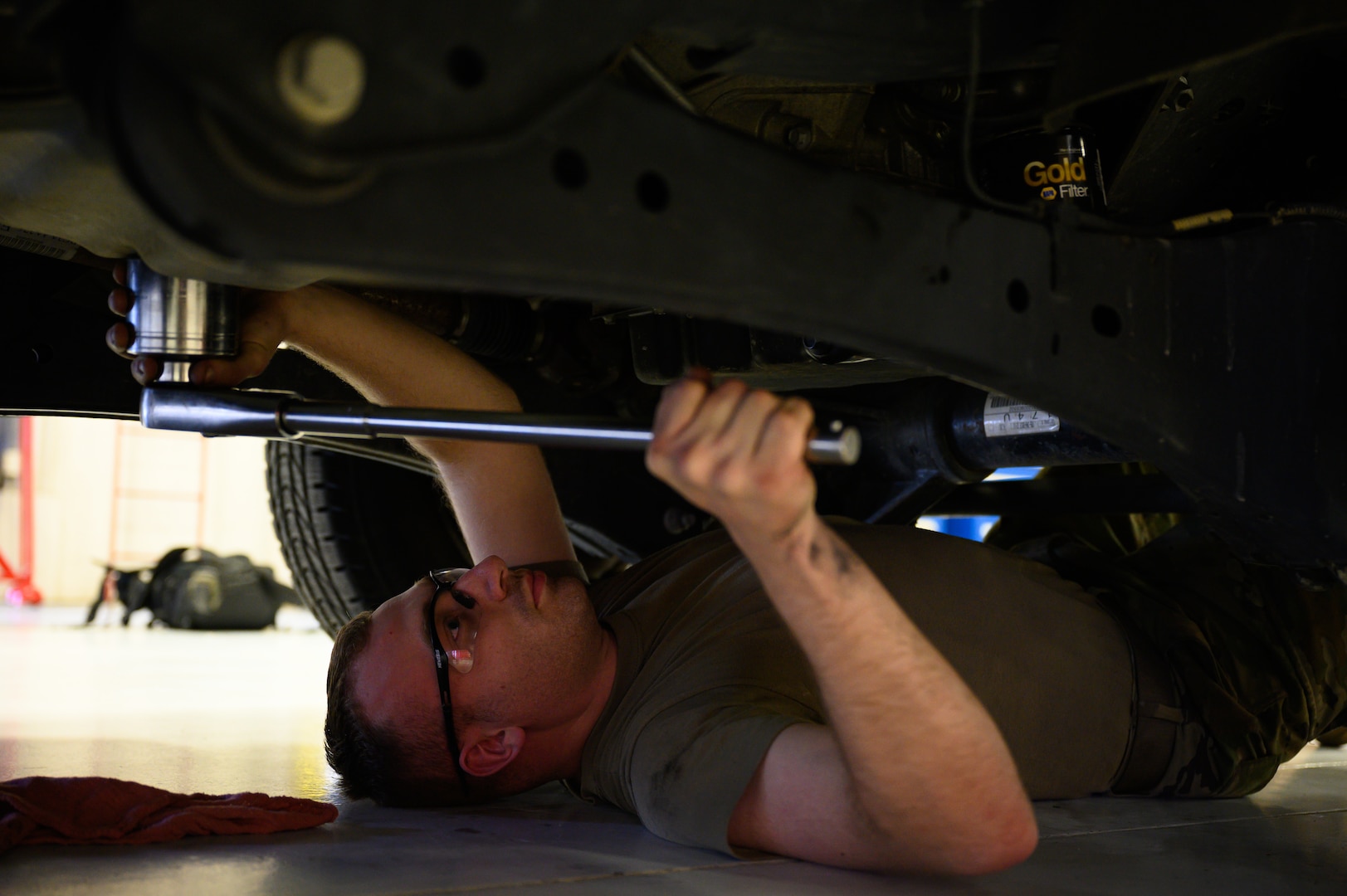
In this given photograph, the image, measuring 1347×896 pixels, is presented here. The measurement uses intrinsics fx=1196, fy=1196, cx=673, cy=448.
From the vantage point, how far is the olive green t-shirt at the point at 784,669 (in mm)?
1079

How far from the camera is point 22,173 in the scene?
32.5 inches

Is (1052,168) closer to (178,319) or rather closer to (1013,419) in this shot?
(1013,419)

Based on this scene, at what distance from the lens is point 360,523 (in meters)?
2.01

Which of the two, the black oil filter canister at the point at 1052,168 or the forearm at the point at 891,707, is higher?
the black oil filter canister at the point at 1052,168

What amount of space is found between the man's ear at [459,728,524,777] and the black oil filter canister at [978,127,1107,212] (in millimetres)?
775

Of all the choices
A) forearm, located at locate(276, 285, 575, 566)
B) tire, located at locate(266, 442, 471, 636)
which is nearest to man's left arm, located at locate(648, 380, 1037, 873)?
forearm, located at locate(276, 285, 575, 566)

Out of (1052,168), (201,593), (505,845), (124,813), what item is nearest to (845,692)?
(505,845)

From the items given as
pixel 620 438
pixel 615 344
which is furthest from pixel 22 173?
pixel 615 344

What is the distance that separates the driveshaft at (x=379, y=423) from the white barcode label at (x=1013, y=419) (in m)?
0.73

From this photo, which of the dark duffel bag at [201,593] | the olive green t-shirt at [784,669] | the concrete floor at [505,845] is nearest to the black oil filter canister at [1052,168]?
the olive green t-shirt at [784,669]

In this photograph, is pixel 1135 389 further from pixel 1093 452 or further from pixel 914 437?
pixel 914 437

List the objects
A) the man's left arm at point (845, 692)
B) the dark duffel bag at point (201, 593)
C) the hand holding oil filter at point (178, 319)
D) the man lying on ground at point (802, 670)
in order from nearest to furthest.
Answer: the man's left arm at point (845, 692) < the man lying on ground at point (802, 670) < the hand holding oil filter at point (178, 319) < the dark duffel bag at point (201, 593)

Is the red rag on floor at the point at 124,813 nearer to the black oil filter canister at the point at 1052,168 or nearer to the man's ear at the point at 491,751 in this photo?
the man's ear at the point at 491,751

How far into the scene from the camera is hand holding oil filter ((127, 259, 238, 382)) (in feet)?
3.28
